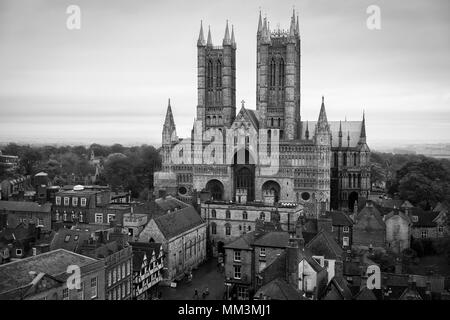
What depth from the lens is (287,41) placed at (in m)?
67.6

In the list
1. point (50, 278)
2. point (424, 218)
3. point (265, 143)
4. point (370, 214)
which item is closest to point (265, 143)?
point (265, 143)

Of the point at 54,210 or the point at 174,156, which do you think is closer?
the point at 54,210

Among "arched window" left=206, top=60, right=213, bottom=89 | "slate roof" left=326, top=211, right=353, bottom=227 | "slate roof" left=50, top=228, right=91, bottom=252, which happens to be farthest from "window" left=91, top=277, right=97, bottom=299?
"arched window" left=206, top=60, right=213, bottom=89

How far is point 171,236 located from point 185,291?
4.32m

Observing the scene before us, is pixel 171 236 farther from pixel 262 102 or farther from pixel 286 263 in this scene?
pixel 262 102

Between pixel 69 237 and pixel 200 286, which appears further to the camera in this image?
pixel 200 286

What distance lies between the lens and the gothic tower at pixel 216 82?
7025cm

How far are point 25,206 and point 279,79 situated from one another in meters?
38.2

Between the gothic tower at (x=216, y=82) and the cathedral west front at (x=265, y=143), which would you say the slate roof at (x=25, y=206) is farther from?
the gothic tower at (x=216, y=82)

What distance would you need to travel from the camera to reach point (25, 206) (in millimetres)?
44000

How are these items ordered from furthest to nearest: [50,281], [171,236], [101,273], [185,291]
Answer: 1. [171,236]
2. [185,291]
3. [101,273]
4. [50,281]

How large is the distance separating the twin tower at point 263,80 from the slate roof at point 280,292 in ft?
145

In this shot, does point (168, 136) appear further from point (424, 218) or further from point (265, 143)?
point (424, 218)
